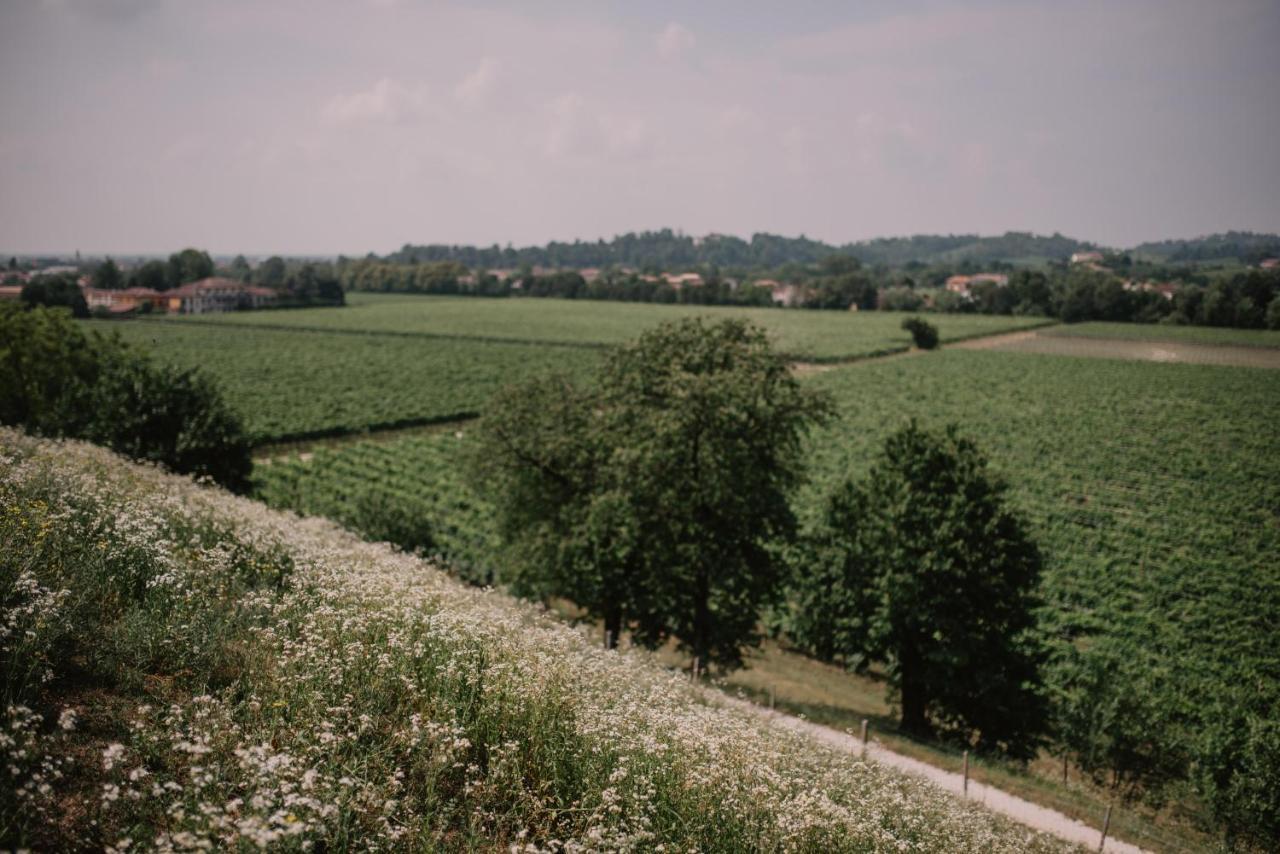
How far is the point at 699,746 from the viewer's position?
25.4 feet

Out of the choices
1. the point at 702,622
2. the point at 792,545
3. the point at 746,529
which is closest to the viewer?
the point at 746,529

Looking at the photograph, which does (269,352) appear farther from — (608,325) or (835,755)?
(835,755)

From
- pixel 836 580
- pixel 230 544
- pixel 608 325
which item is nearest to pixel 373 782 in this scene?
pixel 230 544

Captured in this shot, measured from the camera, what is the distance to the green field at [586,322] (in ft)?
382

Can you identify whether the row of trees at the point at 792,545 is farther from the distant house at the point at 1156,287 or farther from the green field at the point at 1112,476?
the distant house at the point at 1156,287

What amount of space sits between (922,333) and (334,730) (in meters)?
Result: 114

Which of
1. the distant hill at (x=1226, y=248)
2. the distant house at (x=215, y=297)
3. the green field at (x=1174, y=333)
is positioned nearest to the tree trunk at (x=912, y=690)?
the green field at (x=1174, y=333)

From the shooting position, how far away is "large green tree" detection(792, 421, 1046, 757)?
73.0ft

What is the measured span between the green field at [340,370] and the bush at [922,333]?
4747cm

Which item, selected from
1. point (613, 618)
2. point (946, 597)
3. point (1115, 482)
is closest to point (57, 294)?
point (613, 618)

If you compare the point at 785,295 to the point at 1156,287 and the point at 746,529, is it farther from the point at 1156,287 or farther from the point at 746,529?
the point at 746,529

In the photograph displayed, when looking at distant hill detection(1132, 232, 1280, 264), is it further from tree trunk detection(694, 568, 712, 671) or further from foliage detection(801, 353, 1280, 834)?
tree trunk detection(694, 568, 712, 671)

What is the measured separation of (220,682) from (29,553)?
2683 mm

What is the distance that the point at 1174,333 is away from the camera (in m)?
88.2
